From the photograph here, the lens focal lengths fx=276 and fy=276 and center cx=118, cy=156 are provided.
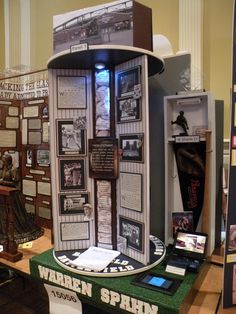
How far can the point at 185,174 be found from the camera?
1.85 metres

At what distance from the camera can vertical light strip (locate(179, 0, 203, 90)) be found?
319 cm

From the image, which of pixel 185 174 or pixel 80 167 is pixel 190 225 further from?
pixel 80 167

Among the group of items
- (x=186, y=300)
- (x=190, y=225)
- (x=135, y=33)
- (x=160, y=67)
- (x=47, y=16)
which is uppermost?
(x=47, y=16)

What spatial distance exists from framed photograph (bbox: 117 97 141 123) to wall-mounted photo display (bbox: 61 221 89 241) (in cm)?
70

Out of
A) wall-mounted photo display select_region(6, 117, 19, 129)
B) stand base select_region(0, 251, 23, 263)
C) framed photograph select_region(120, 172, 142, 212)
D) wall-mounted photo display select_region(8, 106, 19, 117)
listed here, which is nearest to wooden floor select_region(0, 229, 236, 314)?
stand base select_region(0, 251, 23, 263)

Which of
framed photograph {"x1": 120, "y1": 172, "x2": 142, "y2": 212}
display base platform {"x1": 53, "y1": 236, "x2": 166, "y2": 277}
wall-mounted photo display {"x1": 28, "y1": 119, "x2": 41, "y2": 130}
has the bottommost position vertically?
display base platform {"x1": 53, "y1": 236, "x2": 166, "y2": 277}

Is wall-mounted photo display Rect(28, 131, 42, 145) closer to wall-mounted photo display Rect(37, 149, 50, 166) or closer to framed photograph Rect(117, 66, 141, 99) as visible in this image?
wall-mounted photo display Rect(37, 149, 50, 166)

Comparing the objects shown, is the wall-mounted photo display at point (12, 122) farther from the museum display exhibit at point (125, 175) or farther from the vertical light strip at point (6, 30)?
the vertical light strip at point (6, 30)

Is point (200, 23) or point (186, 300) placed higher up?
point (200, 23)

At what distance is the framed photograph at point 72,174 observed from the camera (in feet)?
5.58

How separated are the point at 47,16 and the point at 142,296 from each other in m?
3.88

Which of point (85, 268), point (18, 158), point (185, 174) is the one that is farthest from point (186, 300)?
point (18, 158)

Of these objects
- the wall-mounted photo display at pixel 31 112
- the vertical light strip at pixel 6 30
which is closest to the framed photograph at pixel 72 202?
the wall-mounted photo display at pixel 31 112

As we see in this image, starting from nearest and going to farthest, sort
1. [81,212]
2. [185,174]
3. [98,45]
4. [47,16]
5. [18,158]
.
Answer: [98,45] → [81,212] → [185,174] → [18,158] → [47,16]
